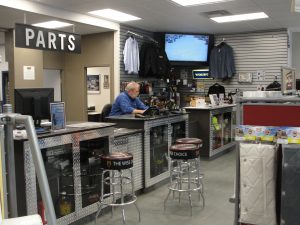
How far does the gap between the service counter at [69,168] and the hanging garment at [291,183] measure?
222cm

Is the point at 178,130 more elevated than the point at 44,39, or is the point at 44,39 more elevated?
the point at 44,39

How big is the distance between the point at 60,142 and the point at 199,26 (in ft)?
19.7

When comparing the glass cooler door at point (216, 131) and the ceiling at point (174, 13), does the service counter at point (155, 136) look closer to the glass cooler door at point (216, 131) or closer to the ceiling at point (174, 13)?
the glass cooler door at point (216, 131)

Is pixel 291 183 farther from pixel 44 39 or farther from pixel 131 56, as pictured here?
pixel 131 56

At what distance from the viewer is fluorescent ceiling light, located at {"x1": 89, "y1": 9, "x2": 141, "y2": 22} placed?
7004mm

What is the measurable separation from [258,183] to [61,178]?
2396 mm

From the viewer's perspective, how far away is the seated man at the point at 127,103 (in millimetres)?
6000

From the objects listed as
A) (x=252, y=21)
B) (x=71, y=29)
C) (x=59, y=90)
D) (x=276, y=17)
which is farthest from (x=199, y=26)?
(x=59, y=90)

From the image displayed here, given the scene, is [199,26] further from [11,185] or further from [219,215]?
[11,185]

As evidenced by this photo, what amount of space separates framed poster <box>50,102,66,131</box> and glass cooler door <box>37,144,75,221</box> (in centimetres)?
22

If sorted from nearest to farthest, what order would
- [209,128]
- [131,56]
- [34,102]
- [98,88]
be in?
[34,102], [209,128], [131,56], [98,88]

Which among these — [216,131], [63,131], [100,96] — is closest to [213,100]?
[216,131]

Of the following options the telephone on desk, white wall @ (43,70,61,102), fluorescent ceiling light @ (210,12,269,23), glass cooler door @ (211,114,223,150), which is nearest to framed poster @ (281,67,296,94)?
the telephone on desk

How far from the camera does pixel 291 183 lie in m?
2.01
